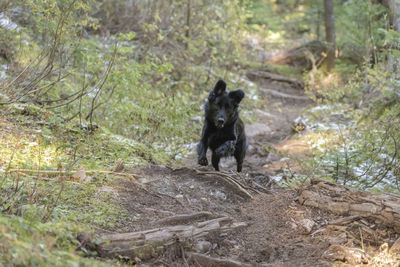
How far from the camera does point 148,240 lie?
12.2ft

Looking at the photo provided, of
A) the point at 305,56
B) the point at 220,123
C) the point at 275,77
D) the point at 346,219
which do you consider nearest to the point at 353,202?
the point at 346,219

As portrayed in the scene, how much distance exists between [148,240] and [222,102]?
13.5 feet

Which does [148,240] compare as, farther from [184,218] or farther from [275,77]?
[275,77]

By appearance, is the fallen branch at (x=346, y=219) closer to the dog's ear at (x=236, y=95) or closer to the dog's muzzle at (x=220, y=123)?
the dog's muzzle at (x=220, y=123)

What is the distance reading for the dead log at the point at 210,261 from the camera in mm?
3676

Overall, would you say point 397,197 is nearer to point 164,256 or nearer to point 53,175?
point 164,256

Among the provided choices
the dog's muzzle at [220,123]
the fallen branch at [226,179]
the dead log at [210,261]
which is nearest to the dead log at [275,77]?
the dog's muzzle at [220,123]

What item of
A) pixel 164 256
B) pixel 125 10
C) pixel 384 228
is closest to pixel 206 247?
pixel 164 256

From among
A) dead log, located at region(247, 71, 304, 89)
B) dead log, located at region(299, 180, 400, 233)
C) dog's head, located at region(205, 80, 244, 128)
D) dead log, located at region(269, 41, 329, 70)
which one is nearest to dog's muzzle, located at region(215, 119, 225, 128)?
dog's head, located at region(205, 80, 244, 128)

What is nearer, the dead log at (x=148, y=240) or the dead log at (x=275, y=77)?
the dead log at (x=148, y=240)

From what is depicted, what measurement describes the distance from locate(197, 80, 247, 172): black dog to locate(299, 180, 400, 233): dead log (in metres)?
2.36

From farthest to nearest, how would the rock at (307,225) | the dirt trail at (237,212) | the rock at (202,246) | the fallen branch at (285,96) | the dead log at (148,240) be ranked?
the fallen branch at (285,96) < the rock at (307,225) < the dirt trail at (237,212) < the rock at (202,246) < the dead log at (148,240)

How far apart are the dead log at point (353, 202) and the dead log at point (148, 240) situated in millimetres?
1580

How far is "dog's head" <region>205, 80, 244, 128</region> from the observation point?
7328mm
